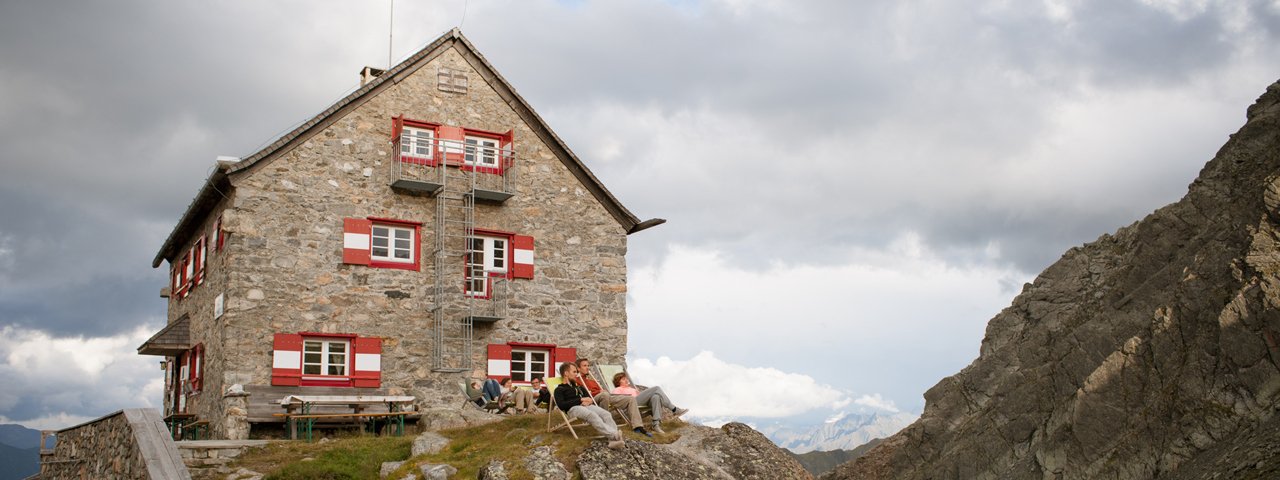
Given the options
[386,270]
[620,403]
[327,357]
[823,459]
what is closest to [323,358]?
[327,357]

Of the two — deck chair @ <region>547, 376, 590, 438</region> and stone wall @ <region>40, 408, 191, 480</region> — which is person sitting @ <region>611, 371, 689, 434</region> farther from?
stone wall @ <region>40, 408, 191, 480</region>

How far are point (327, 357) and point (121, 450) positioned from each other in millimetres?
4940

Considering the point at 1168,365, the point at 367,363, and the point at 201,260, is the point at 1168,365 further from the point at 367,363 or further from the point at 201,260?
the point at 201,260

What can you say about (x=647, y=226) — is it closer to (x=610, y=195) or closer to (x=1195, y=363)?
(x=610, y=195)

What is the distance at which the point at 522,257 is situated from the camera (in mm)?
25953

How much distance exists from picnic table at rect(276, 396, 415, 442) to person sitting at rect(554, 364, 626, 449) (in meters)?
6.61

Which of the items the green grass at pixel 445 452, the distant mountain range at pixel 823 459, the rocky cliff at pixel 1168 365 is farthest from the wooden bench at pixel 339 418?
the distant mountain range at pixel 823 459

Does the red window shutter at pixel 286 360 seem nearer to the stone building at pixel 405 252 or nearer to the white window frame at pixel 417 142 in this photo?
the stone building at pixel 405 252

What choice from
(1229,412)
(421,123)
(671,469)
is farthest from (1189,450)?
(421,123)

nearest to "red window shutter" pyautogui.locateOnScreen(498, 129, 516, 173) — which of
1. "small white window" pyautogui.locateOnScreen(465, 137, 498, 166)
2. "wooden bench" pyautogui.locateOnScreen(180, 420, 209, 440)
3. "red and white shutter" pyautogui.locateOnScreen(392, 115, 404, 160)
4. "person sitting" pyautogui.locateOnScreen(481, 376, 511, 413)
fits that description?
"small white window" pyautogui.locateOnScreen(465, 137, 498, 166)

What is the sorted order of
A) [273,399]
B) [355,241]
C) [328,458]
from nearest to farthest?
[328,458] → [273,399] → [355,241]

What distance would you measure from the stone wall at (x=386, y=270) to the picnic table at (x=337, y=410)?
0.68 m

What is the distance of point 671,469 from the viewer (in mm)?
15797

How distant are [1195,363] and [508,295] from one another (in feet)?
46.9
